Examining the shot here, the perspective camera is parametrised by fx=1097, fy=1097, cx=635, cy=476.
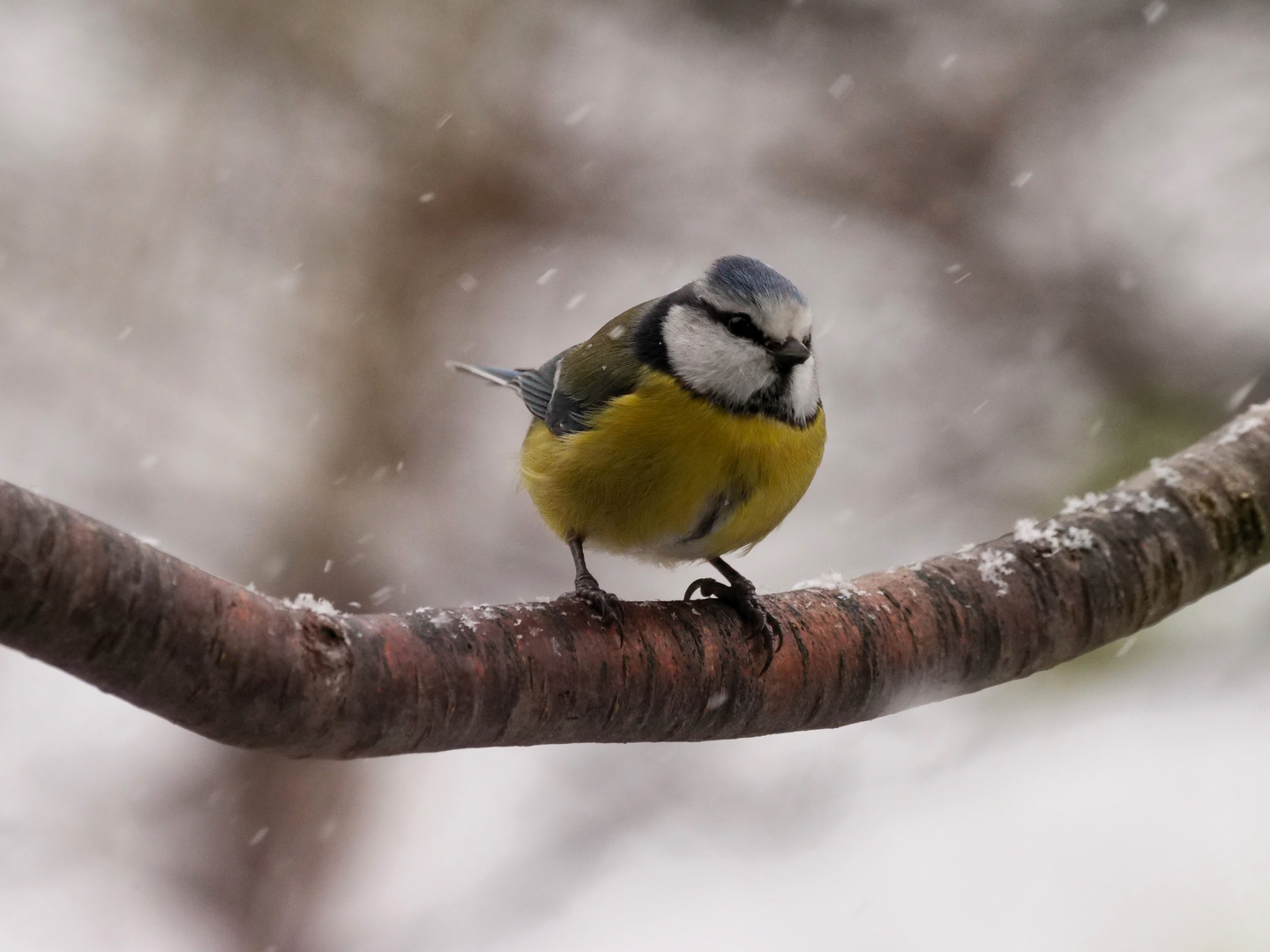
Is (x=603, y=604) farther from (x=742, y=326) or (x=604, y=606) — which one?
(x=742, y=326)

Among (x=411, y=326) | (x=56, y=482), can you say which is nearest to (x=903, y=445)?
(x=411, y=326)

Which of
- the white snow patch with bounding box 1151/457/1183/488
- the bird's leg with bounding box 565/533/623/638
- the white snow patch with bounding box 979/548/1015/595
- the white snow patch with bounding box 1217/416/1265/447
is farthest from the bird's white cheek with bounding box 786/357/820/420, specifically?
the white snow patch with bounding box 1217/416/1265/447

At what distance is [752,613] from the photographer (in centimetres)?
192

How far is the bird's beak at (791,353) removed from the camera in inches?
79.4

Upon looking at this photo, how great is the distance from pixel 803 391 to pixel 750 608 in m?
0.43

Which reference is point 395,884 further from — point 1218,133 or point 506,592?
point 1218,133

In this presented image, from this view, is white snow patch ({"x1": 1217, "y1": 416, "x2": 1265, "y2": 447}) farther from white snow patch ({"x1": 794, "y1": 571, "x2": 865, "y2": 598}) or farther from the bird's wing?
the bird's wing

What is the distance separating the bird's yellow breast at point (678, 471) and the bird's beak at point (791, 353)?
0.37 feet

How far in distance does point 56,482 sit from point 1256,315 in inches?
157

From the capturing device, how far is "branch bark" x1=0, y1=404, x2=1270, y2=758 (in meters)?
1.08

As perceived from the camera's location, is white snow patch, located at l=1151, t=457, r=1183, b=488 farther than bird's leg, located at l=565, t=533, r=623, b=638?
Yes

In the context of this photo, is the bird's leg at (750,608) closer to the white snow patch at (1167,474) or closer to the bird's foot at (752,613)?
the bird's foot at (752,613)

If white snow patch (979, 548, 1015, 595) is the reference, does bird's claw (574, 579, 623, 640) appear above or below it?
below

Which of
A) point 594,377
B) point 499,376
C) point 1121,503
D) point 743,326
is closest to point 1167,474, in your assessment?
point 1121,503
